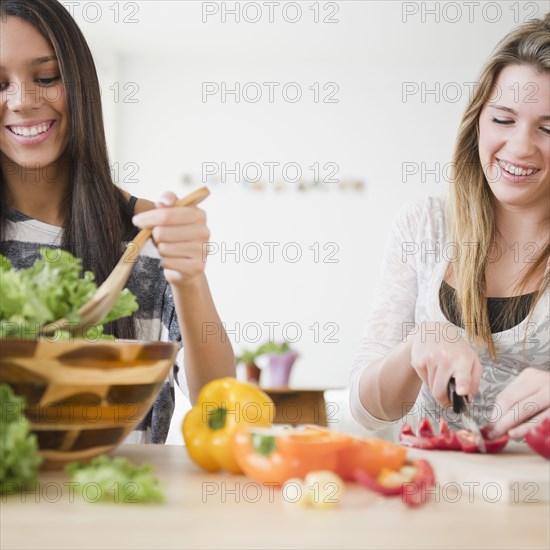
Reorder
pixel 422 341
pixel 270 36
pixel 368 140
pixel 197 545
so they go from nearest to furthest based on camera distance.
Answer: pixel 197 545 → pixel 422 341 → pixel 270 36 → pixel 368 140

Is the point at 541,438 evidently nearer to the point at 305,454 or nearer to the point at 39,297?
the point at 305,454

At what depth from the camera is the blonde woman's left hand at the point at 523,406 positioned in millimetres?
1168

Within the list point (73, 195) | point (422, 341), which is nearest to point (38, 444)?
point (422, 341)

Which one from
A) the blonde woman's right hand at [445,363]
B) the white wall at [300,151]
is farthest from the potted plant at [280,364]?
the blonde woman's right hand at [445,363]

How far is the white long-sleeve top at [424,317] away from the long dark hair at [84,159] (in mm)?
534

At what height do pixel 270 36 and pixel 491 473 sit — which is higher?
pixel 270 36

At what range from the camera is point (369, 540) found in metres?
0.64

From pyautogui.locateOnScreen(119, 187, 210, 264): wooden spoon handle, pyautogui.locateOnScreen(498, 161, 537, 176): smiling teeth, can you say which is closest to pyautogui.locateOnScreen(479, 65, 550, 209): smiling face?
pyautogui.locateOnScreen(498, 161, 537, 176): smiling teeth

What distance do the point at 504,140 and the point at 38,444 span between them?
47.9 inches

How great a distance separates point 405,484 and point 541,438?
1.15ft

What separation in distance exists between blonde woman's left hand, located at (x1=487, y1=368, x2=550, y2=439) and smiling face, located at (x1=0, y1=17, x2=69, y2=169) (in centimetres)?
101

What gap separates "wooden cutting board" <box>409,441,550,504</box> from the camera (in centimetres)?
83

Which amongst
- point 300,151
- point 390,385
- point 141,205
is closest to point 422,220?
point 390,385

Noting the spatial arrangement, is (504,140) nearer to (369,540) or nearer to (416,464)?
(416,464)
